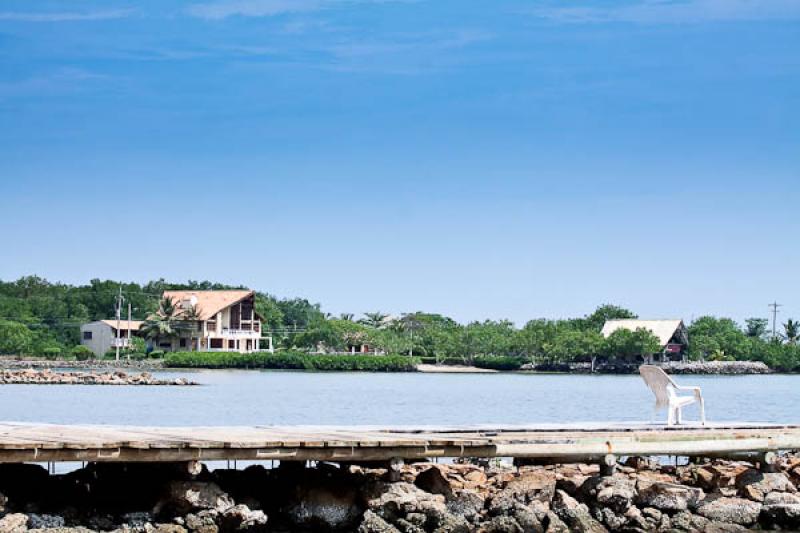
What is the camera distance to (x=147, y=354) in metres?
103

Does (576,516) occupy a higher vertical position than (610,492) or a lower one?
lower

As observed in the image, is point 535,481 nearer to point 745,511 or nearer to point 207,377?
point 745,511

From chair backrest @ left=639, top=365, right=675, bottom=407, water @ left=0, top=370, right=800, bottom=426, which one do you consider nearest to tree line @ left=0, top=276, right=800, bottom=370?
water @ left=0, top=370, right=800, bottom=426

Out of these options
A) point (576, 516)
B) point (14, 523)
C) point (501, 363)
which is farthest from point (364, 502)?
point (501, 363)

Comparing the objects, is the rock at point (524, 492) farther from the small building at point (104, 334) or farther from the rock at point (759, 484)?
the small building at point (104, 334)

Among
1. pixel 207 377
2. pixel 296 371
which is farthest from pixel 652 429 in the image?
pixel 296 371

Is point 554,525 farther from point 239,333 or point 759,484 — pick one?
point 239,333

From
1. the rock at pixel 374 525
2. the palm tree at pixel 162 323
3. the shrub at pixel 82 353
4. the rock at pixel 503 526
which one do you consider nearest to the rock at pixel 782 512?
the rock at pixel 503 526

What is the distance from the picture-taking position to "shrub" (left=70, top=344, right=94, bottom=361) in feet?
332

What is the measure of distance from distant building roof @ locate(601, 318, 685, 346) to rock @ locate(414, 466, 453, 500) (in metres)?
88.5

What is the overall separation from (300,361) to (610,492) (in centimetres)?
8656

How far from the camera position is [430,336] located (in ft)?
374

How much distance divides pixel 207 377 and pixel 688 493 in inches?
2730

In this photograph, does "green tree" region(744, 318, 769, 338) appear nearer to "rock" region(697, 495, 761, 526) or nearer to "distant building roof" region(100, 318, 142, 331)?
"distant building roof" region(100, 318, 142, 331)
